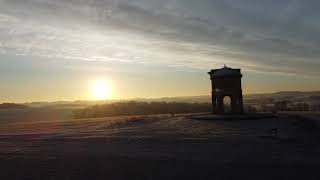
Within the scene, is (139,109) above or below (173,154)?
above

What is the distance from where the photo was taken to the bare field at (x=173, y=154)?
14.2 meters

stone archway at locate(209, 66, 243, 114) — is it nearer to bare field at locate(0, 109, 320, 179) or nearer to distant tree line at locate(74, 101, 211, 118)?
bare field at locate(0, 109, 320, 179)

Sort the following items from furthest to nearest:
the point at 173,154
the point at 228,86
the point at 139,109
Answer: the point at 139,109, the point at 228,86, the point at 173,154

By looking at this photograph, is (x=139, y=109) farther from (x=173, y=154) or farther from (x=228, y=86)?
(x=173, y=154)

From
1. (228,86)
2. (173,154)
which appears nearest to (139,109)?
(228,86)

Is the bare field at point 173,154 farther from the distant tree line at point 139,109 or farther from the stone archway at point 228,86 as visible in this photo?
the distant tree line at point 139,109

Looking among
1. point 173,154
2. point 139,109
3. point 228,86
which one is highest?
point 228,86

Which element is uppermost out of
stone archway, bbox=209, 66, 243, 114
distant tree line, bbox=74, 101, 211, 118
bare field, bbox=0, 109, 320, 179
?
stone archway, bbox=209, 66, 243, 114

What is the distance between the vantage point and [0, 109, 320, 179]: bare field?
14164 millimetres

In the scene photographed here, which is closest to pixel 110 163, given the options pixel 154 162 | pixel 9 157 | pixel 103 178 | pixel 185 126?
pixel 154 162

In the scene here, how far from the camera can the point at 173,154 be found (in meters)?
18.0

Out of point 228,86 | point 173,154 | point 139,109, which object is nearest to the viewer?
point 173,154

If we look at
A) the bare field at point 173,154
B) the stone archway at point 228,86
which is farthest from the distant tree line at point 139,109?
the bare field at point 173,154

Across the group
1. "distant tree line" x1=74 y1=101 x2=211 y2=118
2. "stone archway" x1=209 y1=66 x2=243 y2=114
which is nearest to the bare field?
"stone archway" x1=209 y1=66 x2=243 y2=114
